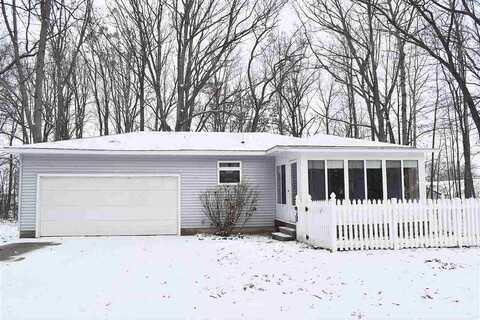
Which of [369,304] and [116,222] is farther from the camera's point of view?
[116,222]

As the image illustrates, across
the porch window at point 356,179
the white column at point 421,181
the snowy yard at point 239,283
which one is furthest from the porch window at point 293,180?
the white column at point 421,181

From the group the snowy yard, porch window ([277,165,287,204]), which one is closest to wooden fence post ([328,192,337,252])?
the snowy yard

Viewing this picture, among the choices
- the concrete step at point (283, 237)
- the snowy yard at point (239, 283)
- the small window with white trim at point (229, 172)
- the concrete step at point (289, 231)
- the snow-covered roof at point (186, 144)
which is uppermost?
the snow-covered roof at point (186, 144)

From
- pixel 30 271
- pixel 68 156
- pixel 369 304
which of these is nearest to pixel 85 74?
pixel 68 156

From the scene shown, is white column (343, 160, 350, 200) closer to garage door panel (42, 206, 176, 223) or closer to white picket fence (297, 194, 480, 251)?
white picket fence (297, 194, 480, 251)

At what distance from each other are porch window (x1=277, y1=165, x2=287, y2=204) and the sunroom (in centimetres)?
48

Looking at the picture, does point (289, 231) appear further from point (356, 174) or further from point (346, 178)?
point (356, 174)

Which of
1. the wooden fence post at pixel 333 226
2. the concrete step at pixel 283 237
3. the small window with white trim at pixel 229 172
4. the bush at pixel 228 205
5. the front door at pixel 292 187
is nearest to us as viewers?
the wooden fence post at pixel 333 226

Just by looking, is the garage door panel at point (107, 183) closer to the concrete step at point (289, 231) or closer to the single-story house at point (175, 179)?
the single-story house at point (175, 179)

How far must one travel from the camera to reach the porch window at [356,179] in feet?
42.9

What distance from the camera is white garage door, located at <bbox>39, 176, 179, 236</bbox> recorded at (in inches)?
539

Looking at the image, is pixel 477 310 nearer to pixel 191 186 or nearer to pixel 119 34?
pixel 191 186

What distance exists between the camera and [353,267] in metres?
8.23

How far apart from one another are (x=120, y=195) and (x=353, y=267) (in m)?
8.44
